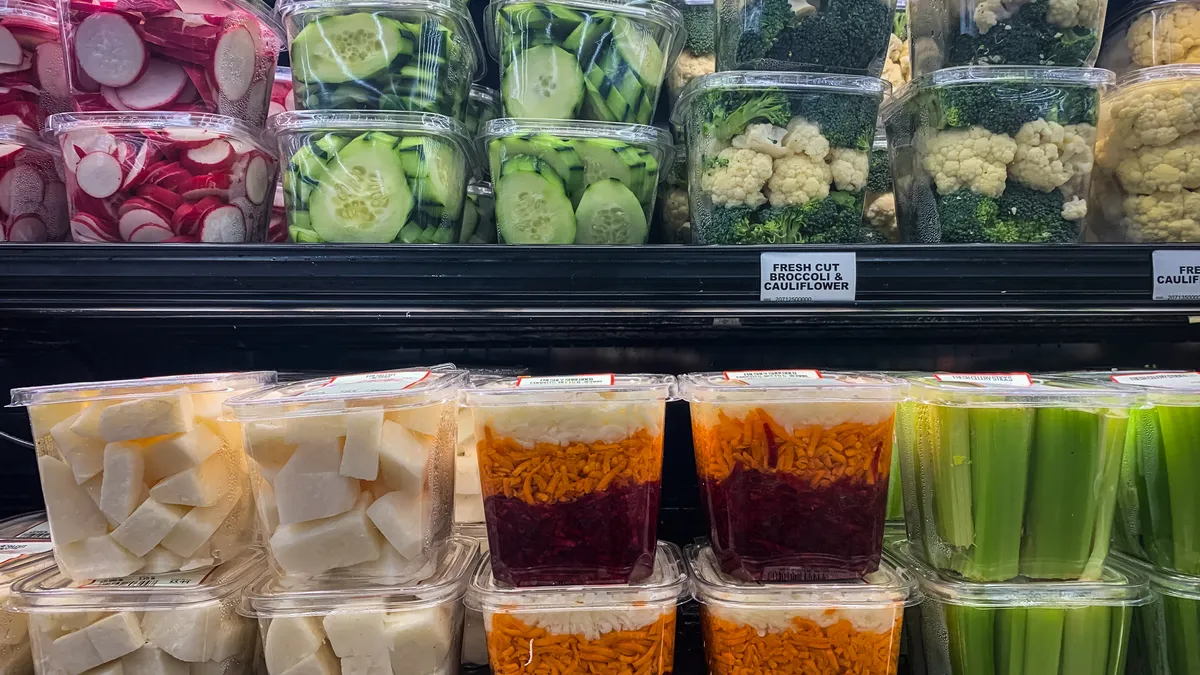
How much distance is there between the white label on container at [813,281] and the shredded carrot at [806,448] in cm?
17

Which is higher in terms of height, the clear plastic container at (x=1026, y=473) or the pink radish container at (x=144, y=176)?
the pink radish container at (x=144, y=176)

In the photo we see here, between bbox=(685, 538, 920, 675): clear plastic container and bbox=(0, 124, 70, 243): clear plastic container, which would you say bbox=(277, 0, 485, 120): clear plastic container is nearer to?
bbox=(0, 124, 70, 243): clear plastic container

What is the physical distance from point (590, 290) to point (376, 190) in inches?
15.6

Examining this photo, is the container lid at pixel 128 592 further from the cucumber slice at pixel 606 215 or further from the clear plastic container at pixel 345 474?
the cucumber slice at pixel 606 215

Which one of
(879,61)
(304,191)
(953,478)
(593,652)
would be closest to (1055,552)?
(953,478)

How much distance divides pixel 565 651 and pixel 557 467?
0.27m

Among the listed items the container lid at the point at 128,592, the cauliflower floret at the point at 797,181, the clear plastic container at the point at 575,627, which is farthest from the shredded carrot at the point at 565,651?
the cauliflower floret at the point at 797,181

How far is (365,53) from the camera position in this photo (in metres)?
1.16

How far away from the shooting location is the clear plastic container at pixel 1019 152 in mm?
1109

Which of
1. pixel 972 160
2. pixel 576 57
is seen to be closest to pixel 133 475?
pixel 576 57

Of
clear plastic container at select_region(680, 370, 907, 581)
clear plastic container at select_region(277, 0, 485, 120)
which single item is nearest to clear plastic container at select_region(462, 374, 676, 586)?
clear plastic container at select_region(680, 370, 907, 581)

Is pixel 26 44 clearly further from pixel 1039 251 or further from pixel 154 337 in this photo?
pixel 1039 251

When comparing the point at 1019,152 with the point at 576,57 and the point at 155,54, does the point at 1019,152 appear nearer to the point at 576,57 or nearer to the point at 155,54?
the point at 576,57

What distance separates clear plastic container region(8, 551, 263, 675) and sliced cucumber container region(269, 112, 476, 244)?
1.86 feet
